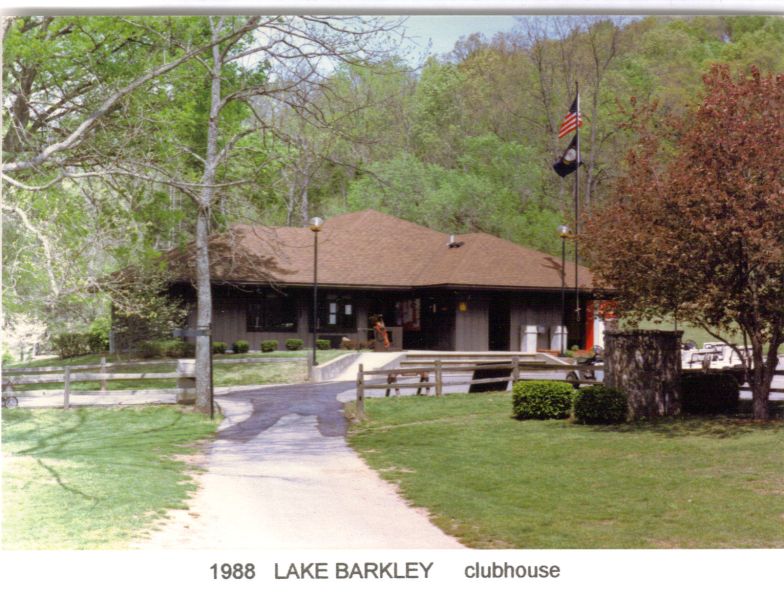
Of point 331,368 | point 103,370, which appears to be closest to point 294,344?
point 331,368

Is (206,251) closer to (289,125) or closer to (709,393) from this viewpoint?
(289,125)

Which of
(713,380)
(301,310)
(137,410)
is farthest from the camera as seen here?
(301,310)

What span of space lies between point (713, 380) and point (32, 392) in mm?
9736

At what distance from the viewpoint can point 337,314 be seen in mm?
17031

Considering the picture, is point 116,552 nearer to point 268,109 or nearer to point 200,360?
point 200,360

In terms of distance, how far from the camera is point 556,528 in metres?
7.16

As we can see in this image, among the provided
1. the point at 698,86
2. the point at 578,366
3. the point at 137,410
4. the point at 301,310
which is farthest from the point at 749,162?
the point at 301,310

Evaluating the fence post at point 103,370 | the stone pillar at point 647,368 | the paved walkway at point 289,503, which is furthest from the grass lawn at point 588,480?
→ the fence post at point 103,370

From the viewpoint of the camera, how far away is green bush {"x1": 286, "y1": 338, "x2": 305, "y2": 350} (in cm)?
1524

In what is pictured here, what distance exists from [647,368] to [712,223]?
2.67 meters

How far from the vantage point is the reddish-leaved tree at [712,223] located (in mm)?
10039

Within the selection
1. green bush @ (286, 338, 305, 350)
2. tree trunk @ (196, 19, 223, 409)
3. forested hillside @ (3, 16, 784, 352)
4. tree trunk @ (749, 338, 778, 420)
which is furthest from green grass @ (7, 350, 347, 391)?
tree trunk @ (749, 338, 778, 420)

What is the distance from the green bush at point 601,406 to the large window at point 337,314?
588cm

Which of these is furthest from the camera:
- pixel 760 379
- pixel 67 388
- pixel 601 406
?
pixel 601 406
